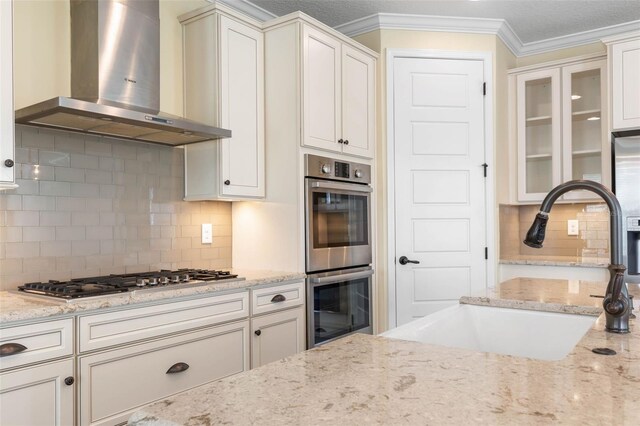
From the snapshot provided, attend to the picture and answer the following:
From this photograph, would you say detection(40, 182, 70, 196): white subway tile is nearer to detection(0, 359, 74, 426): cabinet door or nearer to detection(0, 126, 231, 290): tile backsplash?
detection(0, 126, 231, 290): tile backsplash

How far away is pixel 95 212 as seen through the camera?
8.15ft

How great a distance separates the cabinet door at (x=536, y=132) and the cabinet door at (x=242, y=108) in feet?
7.53

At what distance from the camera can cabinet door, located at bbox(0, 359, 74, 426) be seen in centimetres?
162

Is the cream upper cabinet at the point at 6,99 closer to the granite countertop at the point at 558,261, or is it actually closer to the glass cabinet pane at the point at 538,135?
the granite countertop at the point at 558,261

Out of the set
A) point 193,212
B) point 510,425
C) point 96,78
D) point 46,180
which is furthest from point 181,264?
point 510,425

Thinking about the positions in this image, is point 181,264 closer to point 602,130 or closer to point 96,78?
point 96,78

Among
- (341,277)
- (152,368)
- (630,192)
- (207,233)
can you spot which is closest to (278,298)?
(341,277)

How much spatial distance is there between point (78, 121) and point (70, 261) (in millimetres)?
673

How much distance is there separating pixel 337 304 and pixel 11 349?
1.92 meters

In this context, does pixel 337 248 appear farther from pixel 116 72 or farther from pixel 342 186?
pixel 116 72

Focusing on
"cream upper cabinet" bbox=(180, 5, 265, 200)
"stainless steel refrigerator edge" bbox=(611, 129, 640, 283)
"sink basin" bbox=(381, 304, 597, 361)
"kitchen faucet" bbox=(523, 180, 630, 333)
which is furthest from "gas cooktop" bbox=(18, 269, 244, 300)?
"stainless steel refrigerator edge" bbox=(611, 129, 640, 283)

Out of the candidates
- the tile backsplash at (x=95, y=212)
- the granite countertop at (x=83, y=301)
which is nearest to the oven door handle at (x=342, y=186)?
→ the tile backsplash at (x=95, y=212)

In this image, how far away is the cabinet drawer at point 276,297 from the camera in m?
2.57

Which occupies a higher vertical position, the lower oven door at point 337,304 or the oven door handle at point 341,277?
the oven door handle at point 341,277
